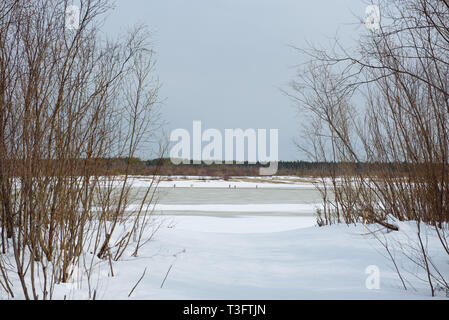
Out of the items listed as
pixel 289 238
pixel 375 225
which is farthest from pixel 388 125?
pixel 289 238

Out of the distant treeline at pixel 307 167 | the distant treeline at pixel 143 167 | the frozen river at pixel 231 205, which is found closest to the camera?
the distant treeline at pixel 143 167

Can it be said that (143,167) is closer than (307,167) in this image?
Yes

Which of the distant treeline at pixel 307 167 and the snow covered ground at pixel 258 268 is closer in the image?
the snow covered ground at pixel 258 268

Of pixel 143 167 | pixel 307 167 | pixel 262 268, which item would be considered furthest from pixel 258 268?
pixel 307 167

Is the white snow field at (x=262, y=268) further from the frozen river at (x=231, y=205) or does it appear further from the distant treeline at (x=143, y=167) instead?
the frozen river at (x=231, y=205)

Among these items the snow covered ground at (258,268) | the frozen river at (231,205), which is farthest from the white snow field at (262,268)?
the frozen river at (231,205)

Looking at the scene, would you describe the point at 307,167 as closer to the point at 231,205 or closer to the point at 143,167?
the point at 143,167

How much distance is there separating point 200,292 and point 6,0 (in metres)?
3.04

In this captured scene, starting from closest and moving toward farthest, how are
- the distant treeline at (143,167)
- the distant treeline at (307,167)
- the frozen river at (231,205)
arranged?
1. the distant treeline at (143,167)
2. the distant treeline at (307,167)
3. the frozen river at (231,205)

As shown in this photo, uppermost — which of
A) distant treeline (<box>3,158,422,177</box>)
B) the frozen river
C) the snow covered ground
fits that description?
distant treeline (<box>3,158,422,177</box>)

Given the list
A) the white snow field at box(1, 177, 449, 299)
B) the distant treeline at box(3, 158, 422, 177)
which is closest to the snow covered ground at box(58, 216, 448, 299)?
the white snow field at box(1, 177, 449, 299)

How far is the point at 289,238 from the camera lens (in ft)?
24.8

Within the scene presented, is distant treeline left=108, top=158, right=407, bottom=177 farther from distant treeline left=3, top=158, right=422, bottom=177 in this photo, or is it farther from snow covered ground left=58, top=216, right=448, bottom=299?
snow covered ground left=58, top=216, right=448, bottom=299
